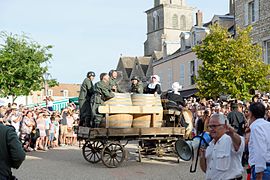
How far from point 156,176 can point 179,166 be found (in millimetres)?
1963

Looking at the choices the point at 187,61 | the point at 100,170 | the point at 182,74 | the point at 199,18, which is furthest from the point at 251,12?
the point at 100,170

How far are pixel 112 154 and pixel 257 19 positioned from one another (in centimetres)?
1837

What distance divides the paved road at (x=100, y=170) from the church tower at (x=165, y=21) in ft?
201

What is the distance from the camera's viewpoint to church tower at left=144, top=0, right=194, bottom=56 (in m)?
77.7

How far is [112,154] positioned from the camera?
1326cm

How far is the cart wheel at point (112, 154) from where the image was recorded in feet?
43.3

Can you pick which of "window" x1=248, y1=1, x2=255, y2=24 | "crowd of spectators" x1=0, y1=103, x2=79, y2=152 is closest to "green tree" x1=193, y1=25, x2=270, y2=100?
"window" x1=248, y1=1, x2=255, y2=24

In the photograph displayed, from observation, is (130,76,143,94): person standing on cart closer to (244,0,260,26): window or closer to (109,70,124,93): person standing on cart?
(109,70,124,93): person standing on cart

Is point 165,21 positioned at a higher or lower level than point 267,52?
higher

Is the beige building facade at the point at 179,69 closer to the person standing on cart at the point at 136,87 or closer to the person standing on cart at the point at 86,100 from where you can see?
the person standing on cart at the point at 136,87

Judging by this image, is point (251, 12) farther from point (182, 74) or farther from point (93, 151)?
point (93, 151)

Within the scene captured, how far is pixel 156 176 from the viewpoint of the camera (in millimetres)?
11305

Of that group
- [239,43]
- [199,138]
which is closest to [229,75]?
[239,43]

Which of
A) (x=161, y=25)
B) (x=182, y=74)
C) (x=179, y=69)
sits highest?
(x=161, y=25)
